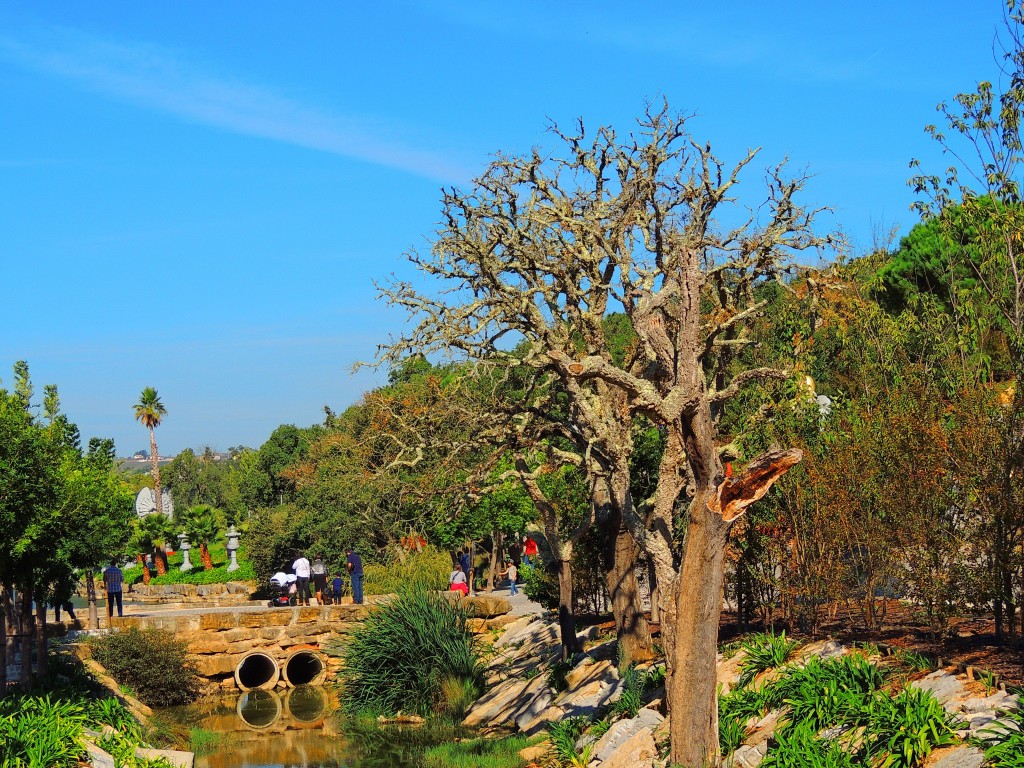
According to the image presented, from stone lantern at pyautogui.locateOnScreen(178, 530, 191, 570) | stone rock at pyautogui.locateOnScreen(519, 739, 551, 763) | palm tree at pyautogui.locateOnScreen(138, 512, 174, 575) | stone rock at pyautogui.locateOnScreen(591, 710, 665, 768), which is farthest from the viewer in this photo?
palm tree at pyautogui.locateOnScreen(138, 512, 174, 575)

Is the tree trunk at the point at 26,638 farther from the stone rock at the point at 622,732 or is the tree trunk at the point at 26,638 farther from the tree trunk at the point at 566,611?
the stone rock at the point at 622,732

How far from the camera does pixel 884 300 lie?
36.5 meters

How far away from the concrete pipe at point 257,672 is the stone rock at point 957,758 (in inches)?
752

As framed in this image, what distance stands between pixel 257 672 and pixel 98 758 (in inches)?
582

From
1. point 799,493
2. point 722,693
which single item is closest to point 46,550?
point 722,693

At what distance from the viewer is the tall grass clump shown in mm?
20734

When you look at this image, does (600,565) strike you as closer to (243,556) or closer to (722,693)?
(722,693)

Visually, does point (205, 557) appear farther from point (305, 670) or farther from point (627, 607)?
point (627, 607)

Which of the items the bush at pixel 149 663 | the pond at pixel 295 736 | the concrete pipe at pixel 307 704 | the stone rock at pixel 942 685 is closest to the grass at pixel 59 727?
the pond at pixel 295 736

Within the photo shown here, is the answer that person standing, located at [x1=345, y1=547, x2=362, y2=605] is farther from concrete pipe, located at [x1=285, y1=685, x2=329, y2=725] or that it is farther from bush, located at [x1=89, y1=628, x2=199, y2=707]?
bush, located at [x1=89, y1=628, x2=199, y2=707]

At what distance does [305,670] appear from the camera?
28.4 metres

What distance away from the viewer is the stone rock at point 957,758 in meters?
9.20

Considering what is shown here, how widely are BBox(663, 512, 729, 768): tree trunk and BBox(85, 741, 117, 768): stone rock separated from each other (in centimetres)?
686

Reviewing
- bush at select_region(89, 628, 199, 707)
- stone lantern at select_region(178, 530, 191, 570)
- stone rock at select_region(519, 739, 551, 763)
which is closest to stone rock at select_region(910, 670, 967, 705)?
stone rock at select_region(519, 739, 551, 763)
